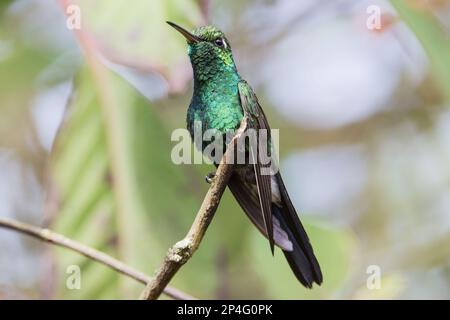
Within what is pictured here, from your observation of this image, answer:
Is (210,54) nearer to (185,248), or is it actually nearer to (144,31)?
(144,31)

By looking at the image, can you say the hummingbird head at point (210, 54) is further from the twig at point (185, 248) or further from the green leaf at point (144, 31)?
the twig at point (185, 248)

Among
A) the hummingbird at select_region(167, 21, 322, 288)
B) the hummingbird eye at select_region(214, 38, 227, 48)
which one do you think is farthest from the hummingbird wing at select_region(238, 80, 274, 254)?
the hummingbird eye at select_region(214, 38, 227, 48)

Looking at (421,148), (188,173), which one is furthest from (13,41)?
(421,148)

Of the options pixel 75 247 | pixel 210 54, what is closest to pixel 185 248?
pixel 75 247

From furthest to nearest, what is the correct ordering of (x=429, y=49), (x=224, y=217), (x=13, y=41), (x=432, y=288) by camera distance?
(x=432, y=288)
(x=13, y=41)
(x=224, y=217)
(x=429, y=49)

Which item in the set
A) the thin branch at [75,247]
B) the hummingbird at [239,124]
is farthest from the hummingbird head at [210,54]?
the thin branch at [75,247]

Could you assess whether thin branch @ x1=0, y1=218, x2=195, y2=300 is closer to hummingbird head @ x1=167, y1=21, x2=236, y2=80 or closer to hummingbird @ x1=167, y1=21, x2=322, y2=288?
hummingbird @ x1=167, y1=21, x2=322, y2=288
